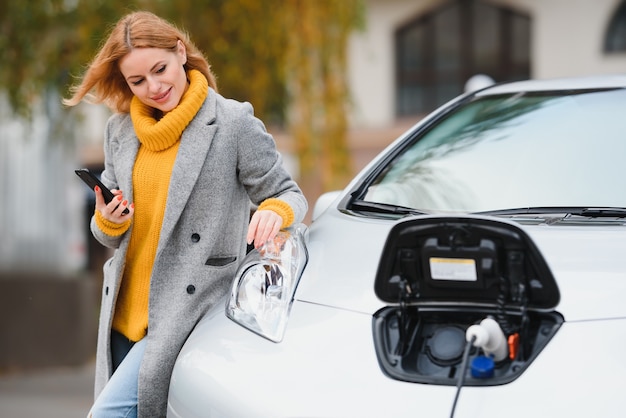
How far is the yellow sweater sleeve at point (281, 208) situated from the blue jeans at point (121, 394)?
538mm

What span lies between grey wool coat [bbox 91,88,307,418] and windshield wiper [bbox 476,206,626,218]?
1.95 feet

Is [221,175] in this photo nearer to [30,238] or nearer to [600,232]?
[600,232]

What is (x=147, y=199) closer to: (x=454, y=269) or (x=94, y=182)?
(x=94, y=182)

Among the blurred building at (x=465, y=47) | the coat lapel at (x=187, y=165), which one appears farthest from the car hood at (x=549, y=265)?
the blurred building at (x=465, y=47)

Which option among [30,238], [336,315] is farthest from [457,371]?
[30,238]

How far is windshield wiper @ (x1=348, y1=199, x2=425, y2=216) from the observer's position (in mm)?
2996

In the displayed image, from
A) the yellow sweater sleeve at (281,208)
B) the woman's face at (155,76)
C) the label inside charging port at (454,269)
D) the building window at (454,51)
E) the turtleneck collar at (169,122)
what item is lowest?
the label inside charging port at (454,269)

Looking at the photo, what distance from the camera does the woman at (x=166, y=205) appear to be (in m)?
2.85

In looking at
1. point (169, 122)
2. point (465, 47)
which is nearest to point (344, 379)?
point (169, 122)

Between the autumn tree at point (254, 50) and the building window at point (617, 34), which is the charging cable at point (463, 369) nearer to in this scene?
the autumn tree at point (254, 50)

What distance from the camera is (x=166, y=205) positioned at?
2881 millimetres

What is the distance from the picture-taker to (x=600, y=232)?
256 centimetres

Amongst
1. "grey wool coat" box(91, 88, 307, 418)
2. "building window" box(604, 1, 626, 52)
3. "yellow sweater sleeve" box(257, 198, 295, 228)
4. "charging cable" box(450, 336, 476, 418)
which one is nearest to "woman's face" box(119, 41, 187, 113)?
"grey wool coat" box(91, 88, 307, 418)

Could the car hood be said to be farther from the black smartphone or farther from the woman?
the black smartphone
